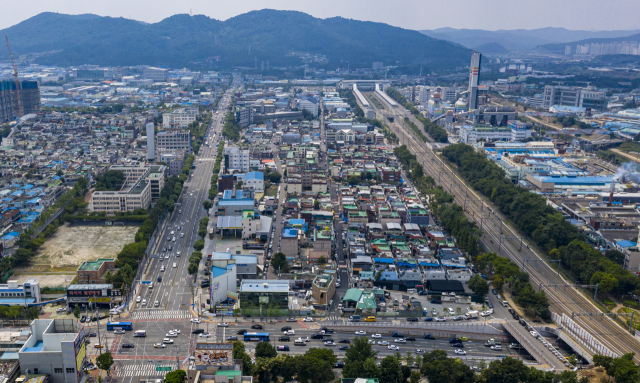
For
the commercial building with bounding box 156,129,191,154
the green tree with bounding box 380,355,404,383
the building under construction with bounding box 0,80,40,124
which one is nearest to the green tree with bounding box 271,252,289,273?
the green tree with bounding box 380,355,404,383

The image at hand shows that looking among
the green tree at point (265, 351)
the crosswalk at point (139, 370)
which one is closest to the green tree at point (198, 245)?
the crosswalk at point (139, 370)

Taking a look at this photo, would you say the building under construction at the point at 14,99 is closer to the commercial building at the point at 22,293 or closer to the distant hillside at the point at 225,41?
the commercial building at the point at 22,293

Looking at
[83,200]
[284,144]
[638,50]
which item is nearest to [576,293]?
[83,200]

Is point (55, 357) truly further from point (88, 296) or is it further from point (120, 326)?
point (88, 296)

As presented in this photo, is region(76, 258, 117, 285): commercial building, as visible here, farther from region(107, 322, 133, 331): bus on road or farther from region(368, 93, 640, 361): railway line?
region(368, 93, 640, 361): railway line

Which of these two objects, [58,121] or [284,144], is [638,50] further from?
[58,121]

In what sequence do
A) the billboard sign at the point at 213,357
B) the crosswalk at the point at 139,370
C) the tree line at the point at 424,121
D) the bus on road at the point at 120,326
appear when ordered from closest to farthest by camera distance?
the billboard sign at the point at 213,357, the crosswalk at the point at 139,370, the bus on road at the point at 120,326, the tree line at the point at 424,121

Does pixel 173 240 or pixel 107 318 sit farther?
pixel 173 240
